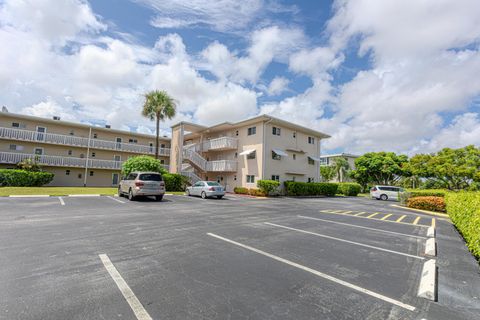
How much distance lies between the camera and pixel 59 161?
2623cm

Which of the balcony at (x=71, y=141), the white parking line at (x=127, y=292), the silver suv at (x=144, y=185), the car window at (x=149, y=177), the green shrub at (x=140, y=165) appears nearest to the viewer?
the white parking line at (x=127, y=292)

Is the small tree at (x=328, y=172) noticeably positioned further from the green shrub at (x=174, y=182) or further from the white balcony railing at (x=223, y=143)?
the green shrub at (x=174, y=182)

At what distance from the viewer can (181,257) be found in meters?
4.87

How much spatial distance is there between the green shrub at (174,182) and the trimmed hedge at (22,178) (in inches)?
470

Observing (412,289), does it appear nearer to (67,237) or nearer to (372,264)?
(372,264)

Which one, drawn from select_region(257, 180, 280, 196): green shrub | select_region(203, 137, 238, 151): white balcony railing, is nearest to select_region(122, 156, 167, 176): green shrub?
select_region(203, 137, 238, 151): white balcony railing

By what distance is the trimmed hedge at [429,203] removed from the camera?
16333 mm

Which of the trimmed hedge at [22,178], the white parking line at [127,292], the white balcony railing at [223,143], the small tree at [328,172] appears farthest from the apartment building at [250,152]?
the white parking line at [127,292]

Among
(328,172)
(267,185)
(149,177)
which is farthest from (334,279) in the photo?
(328,172)

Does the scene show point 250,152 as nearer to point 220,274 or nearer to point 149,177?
point 149,177

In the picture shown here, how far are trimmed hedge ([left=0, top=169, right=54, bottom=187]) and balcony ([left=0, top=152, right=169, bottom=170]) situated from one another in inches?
103

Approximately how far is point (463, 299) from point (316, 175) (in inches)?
1014

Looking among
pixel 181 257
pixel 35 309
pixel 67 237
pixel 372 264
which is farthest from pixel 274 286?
pixel 67 237

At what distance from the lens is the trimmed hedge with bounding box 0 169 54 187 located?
21078 mm
